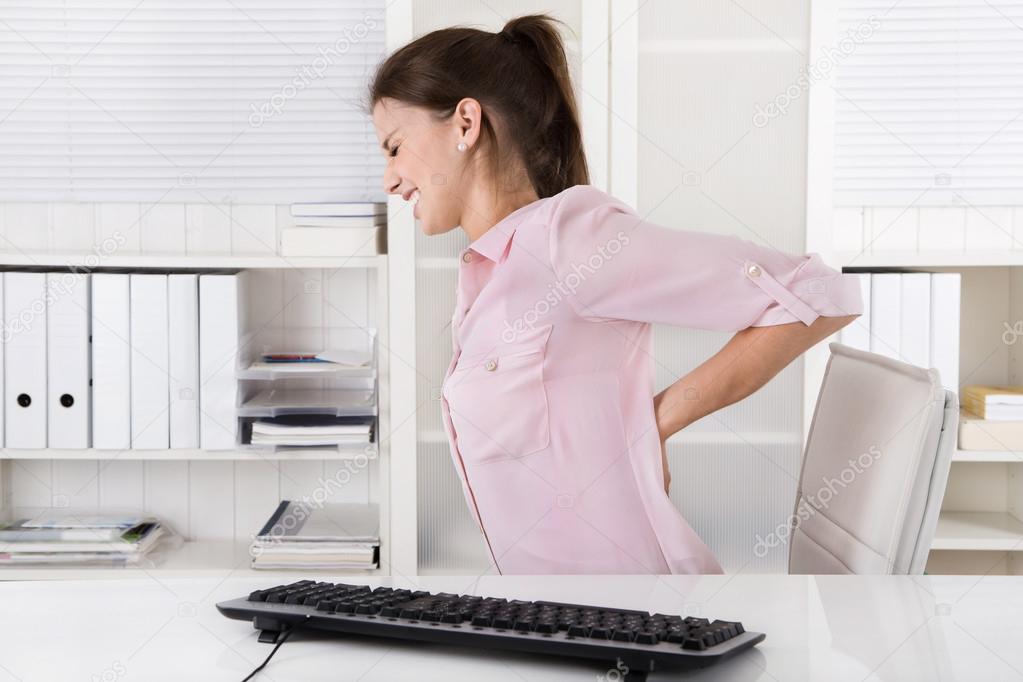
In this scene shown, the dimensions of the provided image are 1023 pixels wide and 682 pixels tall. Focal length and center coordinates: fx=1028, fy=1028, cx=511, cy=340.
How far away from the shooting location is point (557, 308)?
134 centimetres

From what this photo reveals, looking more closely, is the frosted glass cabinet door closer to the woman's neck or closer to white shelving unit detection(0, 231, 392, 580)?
white shelving unit detection(0, 231, 392, 580)

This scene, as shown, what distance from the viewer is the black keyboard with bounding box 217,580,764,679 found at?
33.1 inches

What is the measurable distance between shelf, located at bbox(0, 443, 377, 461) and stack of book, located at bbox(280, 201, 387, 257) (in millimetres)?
474

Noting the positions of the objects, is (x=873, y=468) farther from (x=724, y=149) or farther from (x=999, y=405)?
(x=999, y=405)

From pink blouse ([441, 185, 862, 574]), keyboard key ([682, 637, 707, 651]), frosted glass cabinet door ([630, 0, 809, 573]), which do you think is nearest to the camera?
keyboard key ([682, 637, 707, 651])

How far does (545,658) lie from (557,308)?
1.83ft

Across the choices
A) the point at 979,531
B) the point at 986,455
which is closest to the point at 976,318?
the point at 986,455

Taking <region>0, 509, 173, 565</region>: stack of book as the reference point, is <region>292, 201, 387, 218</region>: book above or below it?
above

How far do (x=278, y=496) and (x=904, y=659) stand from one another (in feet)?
7.13

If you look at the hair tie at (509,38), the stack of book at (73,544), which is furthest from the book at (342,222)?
the hair tie at (509,38)

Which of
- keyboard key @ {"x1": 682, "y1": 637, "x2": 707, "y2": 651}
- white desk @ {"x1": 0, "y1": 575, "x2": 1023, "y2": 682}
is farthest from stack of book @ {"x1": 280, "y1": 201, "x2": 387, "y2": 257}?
keyboard key @ {"x1": 682, "y1": 637, "x2": 707, "y2": 651}

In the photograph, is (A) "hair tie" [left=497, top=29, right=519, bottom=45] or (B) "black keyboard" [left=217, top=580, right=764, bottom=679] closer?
(B) "black keyboard" [left=217, top=580, right=764, bottom=679]

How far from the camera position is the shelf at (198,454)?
97.3 inches

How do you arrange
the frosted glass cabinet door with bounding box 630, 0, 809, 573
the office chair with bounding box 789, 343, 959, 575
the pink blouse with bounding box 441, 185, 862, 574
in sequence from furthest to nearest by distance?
the frosted glass cabinet door with bounding box 630, 0, 809, 573 < the pink blouse with bounding box 441, 185, 862, 574 < the office chair with bounding box 789, 343, 959, 575
